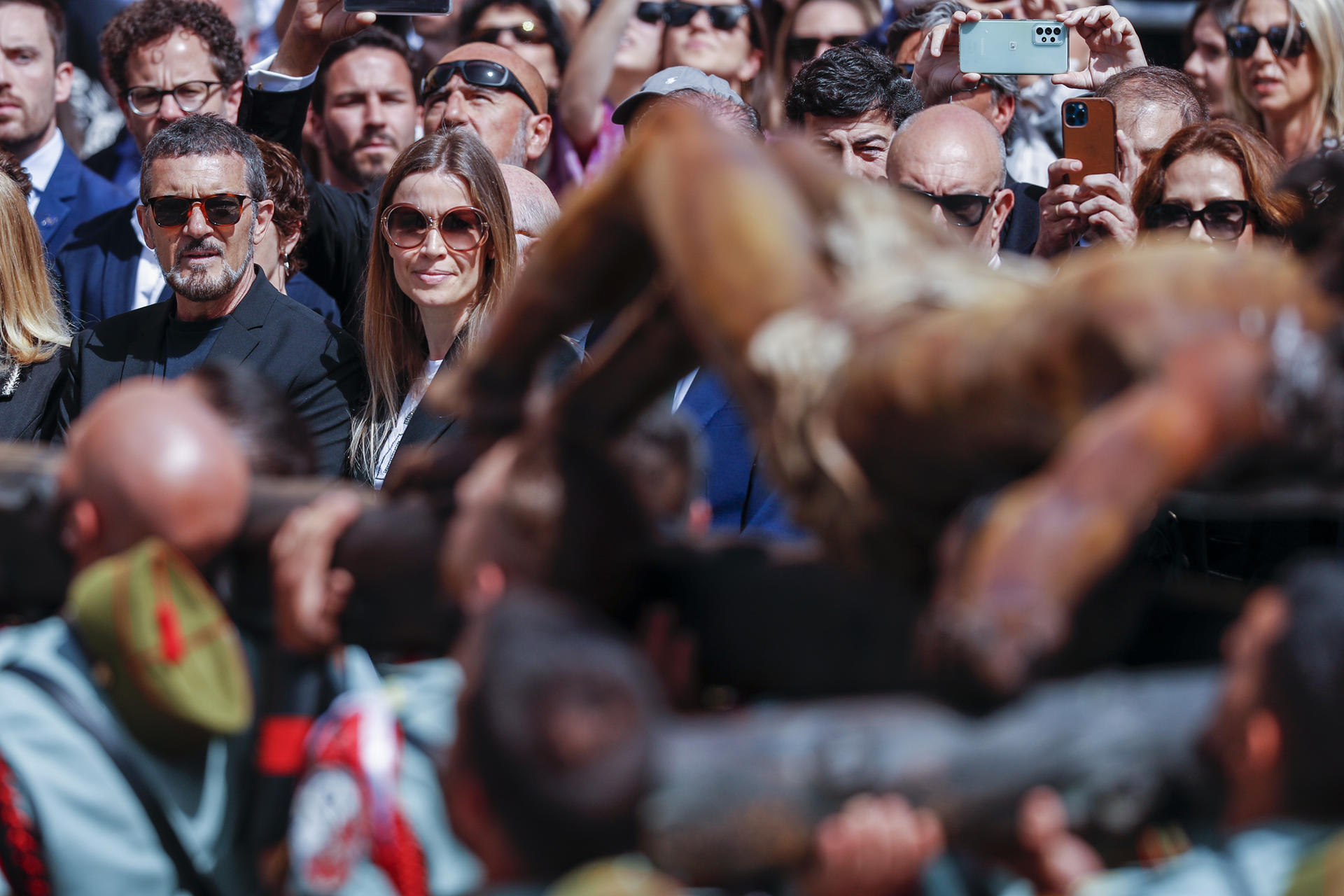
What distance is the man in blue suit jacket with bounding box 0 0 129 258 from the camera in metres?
5.15

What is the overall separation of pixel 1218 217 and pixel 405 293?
1963mm

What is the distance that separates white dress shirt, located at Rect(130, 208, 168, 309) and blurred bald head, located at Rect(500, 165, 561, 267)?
1.19 m

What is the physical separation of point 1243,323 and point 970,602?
39 cm

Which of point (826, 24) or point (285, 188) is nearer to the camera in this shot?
point (285, 188)

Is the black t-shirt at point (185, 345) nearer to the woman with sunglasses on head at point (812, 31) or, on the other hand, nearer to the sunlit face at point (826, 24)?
the woman with sunglasses on head at point (812, 31)

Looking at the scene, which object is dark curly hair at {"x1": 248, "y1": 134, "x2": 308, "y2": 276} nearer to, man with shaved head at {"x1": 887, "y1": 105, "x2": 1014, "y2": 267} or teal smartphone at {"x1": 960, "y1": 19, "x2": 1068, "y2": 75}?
man with shaved head at {"x1": 887, "y1": 105, "x2": 1014, "y2": 267}

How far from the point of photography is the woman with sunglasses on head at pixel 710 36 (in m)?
5.20

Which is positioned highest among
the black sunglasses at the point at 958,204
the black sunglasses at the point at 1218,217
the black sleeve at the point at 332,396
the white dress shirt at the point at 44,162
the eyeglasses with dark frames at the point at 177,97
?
the eyeglasses with dark frames at the point at 177,97

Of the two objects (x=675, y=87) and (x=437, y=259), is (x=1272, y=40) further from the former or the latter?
(x=437, y=259)

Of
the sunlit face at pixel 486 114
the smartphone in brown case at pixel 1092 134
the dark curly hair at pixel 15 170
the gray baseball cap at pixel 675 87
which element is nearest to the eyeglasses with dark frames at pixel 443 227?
the gray baseball cap at pixel 675 87

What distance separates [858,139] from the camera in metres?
4.32

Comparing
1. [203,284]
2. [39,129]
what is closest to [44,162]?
[39,129]

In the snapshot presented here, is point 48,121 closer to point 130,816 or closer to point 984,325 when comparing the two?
point 130,816

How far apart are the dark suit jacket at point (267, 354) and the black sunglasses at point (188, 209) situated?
19 centimetres
